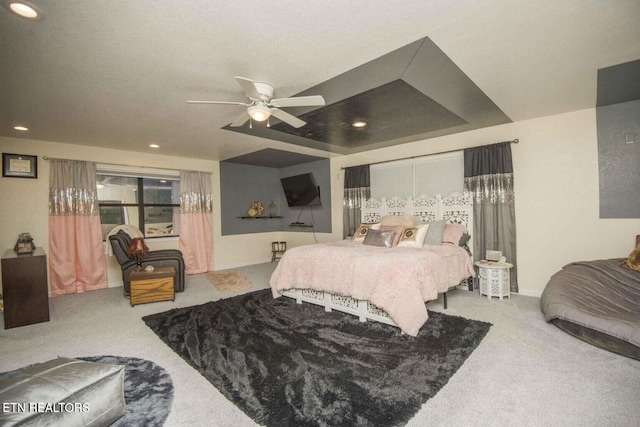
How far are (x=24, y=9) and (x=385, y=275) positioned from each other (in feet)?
10.5

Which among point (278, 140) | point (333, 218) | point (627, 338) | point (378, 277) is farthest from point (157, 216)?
point (627, 338)

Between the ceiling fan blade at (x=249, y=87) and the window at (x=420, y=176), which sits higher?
the ceiling fan blade at (x=249, y=87)

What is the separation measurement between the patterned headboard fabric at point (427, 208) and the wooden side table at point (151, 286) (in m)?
3.49

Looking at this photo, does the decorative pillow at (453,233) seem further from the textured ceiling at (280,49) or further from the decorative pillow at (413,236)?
the textured ceiling at (280,49)

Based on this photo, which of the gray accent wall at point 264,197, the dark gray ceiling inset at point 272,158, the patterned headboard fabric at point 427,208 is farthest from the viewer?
the gray accent wall at point 264,197

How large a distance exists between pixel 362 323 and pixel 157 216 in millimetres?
4710

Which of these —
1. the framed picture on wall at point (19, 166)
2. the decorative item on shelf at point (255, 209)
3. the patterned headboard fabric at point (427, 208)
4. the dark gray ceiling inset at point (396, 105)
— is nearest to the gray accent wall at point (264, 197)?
the decorative item on shelf at point (255, 209)

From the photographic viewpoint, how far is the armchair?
4.28 meters

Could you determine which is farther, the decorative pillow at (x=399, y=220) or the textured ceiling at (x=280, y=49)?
the decorative pillow at (x=399, y=220)

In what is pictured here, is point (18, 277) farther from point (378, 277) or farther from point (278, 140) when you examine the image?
point (378, 277)

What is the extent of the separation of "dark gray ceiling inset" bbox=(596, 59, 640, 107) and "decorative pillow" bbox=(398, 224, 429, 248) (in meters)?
2.39

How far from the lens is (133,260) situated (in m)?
4.41

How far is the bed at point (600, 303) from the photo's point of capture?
233 cm

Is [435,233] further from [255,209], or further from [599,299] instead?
[255,209]
